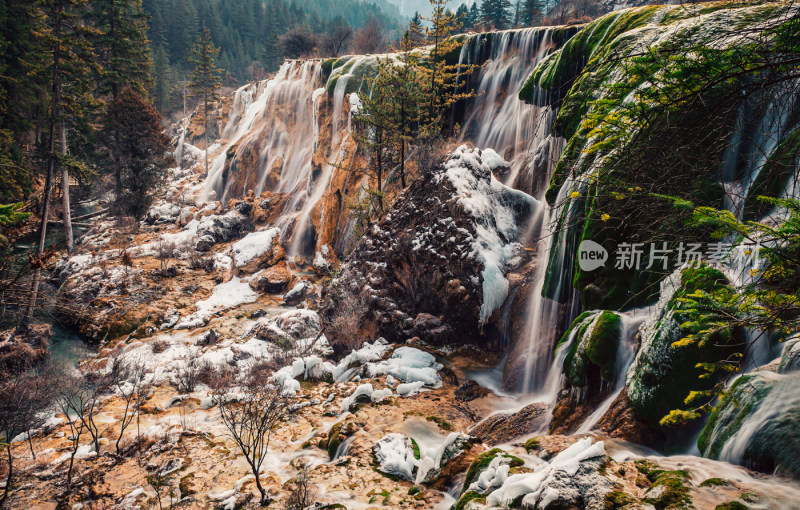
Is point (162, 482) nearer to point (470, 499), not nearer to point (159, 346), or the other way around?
point (470, 499)

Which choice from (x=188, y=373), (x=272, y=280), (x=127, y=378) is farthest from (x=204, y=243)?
(x=188, y=373)

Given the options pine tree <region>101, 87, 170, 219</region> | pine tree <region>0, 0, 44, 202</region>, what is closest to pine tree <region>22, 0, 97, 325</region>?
pine tree <region>0, 0, 44, 202</region>

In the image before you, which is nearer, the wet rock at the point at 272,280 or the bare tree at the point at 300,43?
the wet rock at the point at 272,280

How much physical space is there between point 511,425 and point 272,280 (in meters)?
16.6

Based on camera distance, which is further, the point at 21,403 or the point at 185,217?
the point at 185,217

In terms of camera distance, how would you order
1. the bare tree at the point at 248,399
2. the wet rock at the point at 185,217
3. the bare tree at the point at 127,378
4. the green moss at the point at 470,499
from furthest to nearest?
the wet rock at the point at 185,217 → the bare tree at the point at 127,378 → the bare tree at the point at 248,399 → the green moss at the point at 470,499

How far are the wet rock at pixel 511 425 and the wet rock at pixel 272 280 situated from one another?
15.7 m

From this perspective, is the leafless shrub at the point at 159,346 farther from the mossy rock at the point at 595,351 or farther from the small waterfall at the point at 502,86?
the small waterfall at the point at 502,86

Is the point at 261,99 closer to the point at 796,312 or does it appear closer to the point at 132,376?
the point at 132,376

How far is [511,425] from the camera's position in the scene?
7.44m

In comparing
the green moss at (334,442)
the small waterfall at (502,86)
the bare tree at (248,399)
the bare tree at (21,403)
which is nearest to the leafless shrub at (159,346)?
the bare tree at (21,403)

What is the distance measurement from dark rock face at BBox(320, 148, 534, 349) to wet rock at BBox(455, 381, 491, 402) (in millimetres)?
1888

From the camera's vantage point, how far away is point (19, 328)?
1397cm

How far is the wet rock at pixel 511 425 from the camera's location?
710cm
